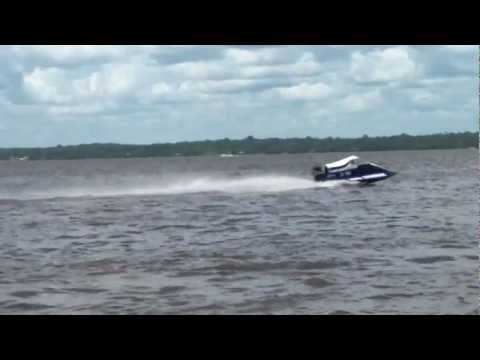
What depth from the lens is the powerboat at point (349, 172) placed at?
125 feet

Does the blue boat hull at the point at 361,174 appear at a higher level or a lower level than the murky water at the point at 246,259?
higher

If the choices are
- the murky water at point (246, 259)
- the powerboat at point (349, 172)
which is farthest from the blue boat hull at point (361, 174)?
the murky water at point (246, 259)

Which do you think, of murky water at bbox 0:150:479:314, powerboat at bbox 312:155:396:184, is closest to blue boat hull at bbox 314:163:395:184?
Answer: powerboat at bbox 312:155:396:184

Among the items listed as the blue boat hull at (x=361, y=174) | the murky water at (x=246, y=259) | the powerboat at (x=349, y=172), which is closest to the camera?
the murky water at (x=246, y=259)

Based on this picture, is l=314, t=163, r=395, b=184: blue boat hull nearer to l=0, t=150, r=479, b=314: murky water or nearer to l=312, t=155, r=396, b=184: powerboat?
l=312, t=155, r=396, b=184: powerboat

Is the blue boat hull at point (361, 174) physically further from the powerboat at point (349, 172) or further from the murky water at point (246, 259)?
the murky water at point (246, 259)

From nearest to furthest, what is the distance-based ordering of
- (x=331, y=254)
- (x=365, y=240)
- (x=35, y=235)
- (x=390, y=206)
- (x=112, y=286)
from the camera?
(x=112, y=286), (x=331, y=254), (x=365, y=240), (x=35, y=235), (x=390, y=206)

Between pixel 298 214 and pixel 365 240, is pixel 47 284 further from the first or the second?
pixel 298 214

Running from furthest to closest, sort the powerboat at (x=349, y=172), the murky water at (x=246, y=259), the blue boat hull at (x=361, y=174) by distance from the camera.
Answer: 1. the blue boat hull at (x=361, y=174)
2. the powerboat at (x=349, y=172)
3. the murky water at (x=246, y=259)

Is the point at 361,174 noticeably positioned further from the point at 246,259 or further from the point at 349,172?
the point at 246,259

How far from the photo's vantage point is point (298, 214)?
88.8 feet
